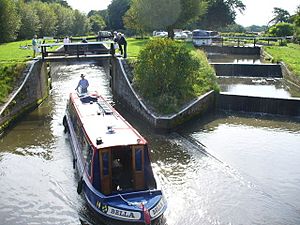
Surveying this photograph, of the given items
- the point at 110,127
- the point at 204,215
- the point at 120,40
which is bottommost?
the point at 204,215

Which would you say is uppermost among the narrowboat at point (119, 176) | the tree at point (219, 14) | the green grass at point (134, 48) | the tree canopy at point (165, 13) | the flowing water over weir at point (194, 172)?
the tree at point (219, 14)

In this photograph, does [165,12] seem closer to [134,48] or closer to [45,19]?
[134,48]

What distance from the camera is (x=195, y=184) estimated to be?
45.1ft

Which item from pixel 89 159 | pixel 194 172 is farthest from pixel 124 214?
pixel 194 172

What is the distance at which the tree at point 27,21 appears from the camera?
50250 millimetres

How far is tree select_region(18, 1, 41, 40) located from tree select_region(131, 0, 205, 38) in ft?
52.4

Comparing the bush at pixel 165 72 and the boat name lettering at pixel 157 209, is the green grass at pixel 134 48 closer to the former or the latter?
the bush at pixel 165 72

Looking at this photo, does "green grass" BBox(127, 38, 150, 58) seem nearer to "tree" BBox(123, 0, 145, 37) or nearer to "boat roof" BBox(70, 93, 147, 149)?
"tree" BBox(123, 0, 145, 37)

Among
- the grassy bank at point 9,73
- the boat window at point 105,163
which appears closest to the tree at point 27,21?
the grassy bank at point 9,73

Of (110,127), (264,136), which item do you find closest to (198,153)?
(264,136)

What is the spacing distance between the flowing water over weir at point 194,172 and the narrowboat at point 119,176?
3.14ft

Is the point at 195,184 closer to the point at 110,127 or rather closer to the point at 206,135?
the point at 110,127

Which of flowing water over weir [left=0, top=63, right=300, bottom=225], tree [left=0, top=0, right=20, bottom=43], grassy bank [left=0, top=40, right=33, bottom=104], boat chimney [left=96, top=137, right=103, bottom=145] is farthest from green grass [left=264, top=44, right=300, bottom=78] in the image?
tree [left=0, top=0, right=20, bottom=43]

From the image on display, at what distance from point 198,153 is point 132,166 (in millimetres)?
5885
